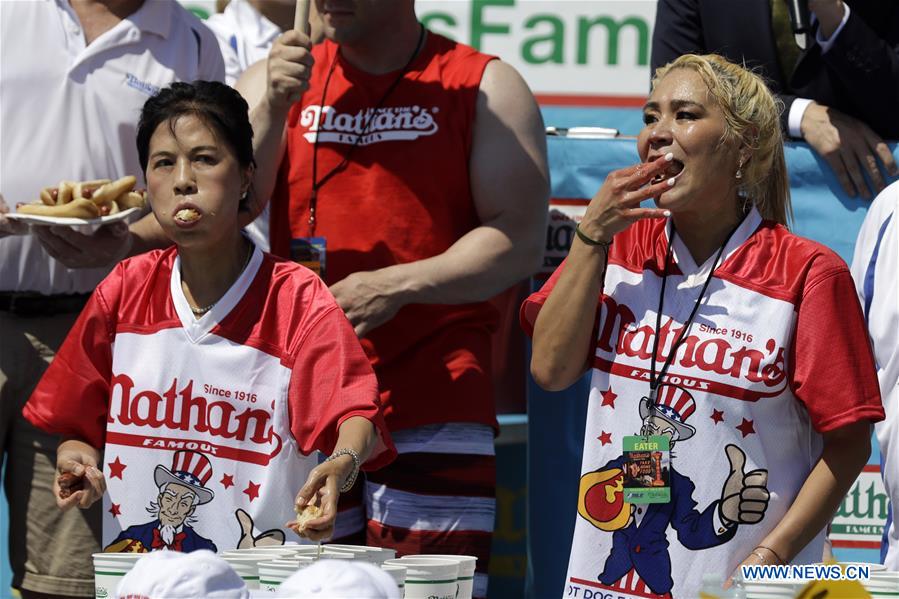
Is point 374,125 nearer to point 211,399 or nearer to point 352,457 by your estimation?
point 211,399

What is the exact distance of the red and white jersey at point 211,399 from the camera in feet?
10.1

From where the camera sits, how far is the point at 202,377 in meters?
3.16

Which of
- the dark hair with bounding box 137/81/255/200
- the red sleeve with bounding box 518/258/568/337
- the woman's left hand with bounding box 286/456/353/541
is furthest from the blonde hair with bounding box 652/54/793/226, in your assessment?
the woman's left hand with bounding box 286/456/353/541

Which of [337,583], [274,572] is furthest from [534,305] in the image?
[337,583]

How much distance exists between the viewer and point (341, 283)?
12.4ft

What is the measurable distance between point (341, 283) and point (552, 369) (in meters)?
0.88

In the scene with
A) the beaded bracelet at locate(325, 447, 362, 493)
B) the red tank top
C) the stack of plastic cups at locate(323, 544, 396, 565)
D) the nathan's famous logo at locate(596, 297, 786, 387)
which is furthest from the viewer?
the red tank top

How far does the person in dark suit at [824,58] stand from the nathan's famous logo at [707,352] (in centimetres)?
139

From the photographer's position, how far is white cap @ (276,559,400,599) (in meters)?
1.95

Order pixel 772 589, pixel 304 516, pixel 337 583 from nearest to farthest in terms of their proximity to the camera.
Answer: pixel 337 583, pixel 772 589, pixel 304 516

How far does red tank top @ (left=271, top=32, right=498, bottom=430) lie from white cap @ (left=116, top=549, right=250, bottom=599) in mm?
1779

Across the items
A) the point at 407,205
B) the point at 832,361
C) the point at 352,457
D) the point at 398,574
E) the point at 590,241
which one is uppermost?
the point at 407,205

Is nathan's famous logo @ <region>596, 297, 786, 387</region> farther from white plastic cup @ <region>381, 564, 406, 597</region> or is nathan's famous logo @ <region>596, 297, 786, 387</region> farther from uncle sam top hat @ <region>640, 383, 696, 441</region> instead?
white plastic cup @ <region>381, 564, 406, 597</region>

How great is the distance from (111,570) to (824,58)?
2771 mm
